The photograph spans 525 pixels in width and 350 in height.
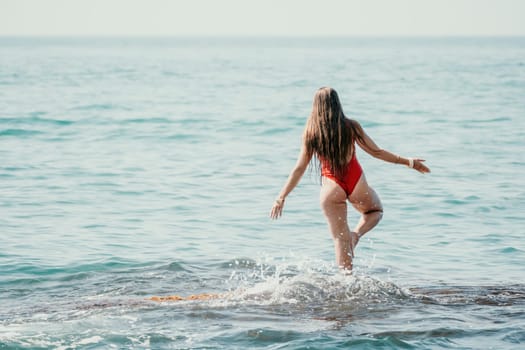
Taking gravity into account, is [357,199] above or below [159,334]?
above

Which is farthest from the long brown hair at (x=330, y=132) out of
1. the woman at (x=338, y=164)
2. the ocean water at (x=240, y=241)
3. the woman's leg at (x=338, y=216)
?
the ocean water at (x=240, y=241)

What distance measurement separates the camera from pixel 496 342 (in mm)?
6969

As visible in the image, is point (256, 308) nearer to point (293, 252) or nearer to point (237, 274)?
point (237, 274)

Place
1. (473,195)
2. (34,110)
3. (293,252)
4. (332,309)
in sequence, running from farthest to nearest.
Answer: (34,110)
(473,195)
(293,252)
(332,309)

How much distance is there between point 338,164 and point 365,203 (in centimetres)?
A: 53

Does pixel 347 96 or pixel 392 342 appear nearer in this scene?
pixel 392 342

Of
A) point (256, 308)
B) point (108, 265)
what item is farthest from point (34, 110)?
point (256, 308)

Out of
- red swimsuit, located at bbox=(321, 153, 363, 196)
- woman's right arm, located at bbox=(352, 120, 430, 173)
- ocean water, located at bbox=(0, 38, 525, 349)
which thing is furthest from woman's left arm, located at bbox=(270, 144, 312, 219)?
ocean water, located at bbox=(0, 38, 525, 349)

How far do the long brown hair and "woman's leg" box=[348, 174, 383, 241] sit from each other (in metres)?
0.27

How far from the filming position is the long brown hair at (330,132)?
7789mm

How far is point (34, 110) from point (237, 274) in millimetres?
22132

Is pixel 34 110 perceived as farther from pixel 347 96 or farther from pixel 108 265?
pixel 108 265

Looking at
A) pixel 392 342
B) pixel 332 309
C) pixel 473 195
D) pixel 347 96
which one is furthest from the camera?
pixel 347 96

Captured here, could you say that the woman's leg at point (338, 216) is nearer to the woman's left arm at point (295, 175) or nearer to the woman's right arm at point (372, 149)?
the woman's left arm at point (295, 175)
